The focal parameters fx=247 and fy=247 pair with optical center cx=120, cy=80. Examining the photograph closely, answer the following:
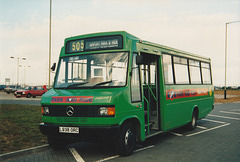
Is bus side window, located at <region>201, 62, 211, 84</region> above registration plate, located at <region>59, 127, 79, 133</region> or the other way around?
above

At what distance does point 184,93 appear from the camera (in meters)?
9.58

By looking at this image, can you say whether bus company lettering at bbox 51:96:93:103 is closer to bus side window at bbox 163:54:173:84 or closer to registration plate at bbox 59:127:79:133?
registration plate at bbox 59:127:79:133

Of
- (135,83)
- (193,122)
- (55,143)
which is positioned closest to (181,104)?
(193,122)

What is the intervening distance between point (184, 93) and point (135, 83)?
3.74 m

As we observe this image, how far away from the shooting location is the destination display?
6.46m

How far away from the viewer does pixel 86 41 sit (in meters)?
6.83

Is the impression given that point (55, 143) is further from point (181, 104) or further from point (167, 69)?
point (181, 104)

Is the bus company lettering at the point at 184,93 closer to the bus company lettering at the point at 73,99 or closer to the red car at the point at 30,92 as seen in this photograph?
the bus company lettering at the point at 73,99

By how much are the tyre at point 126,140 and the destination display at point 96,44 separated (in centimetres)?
208

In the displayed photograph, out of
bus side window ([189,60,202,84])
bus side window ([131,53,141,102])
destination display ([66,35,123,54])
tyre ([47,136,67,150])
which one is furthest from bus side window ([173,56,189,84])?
tyre ([47,136,67,150])

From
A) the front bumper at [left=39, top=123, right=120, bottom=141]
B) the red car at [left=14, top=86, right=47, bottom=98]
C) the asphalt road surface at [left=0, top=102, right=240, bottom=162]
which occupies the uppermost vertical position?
the red car at [left=14, top=86, right=47, bottom=98]

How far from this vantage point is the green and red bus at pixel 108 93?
5656 millimetres

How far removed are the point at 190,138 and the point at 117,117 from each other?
13.6ft

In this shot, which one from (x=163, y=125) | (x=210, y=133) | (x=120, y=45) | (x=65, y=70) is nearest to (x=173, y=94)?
(x=163, y=125)
